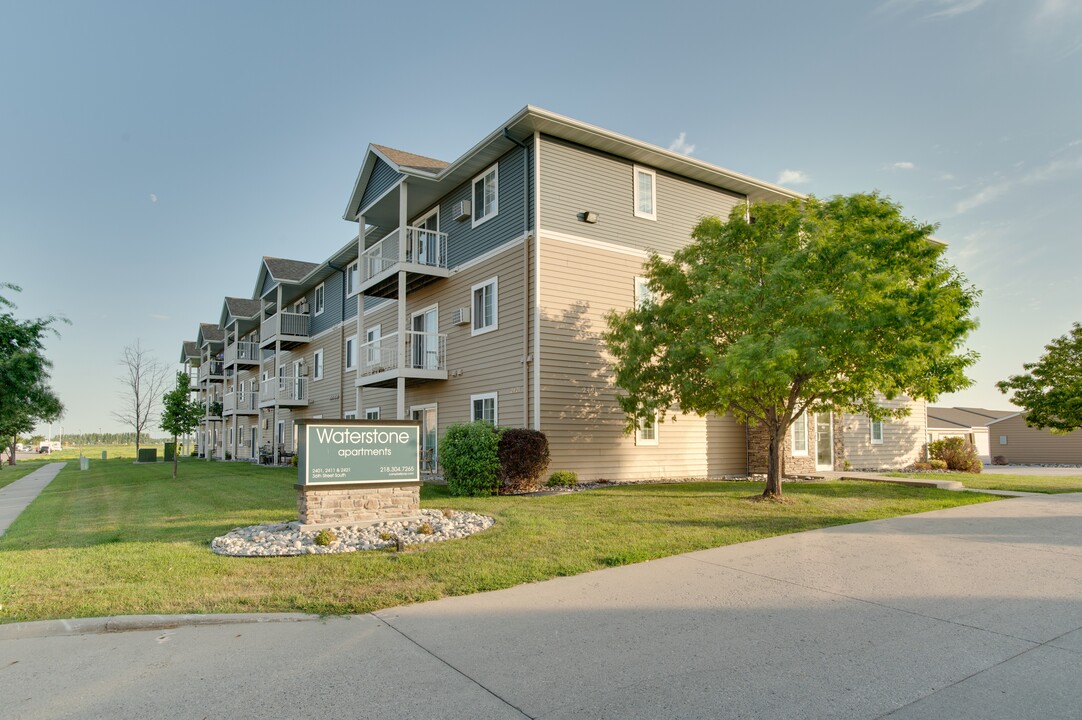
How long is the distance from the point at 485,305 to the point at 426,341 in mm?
3210

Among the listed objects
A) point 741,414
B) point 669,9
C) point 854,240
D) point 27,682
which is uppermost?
point 669,9

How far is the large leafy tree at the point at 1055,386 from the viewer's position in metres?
24.5

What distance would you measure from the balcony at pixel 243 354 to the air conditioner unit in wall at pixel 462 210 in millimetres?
24165

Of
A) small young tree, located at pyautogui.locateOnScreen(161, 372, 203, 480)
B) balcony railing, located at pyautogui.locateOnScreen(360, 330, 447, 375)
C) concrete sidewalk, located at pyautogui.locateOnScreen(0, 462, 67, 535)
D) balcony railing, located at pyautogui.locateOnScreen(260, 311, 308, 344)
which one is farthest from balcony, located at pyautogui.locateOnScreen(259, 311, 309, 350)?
balcony railing, located at pyautogui.locateOnScreen(360, 330, 447, 375)

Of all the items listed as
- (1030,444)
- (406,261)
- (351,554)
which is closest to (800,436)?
(406,261)

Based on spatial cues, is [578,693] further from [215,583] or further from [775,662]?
[215,583]

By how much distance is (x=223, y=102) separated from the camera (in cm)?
1970

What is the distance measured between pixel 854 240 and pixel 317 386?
2451cm

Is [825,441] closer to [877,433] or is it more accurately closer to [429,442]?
[877,433]

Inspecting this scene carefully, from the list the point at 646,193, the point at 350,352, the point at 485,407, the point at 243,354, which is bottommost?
the point at 485,407

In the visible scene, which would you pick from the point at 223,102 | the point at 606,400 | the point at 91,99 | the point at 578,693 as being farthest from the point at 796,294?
the point at 91,99

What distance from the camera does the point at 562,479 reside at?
15.5 m

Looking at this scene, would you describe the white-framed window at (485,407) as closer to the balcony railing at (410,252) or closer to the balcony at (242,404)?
the balcony railing at (410,252)

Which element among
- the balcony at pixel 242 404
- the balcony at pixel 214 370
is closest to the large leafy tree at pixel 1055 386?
the balcony at pixel 242 404
